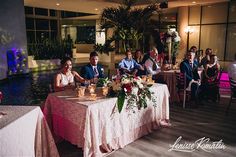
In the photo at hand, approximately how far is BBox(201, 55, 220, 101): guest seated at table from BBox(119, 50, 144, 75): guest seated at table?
1.73 meters

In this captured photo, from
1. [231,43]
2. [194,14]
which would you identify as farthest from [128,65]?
[194,14]

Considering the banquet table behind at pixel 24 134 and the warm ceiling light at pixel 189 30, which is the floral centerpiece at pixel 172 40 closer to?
the warm ceiling light at pixel 189 30

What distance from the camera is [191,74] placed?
5574 mm

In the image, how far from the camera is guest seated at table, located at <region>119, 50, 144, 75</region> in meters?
6.10

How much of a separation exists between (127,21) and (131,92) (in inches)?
154

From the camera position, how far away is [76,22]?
24219 mm

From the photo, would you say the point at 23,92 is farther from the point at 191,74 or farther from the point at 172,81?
the point at 191,74

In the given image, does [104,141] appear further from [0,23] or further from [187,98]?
[0,23]

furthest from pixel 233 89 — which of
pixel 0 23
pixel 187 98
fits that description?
pixel 0 23

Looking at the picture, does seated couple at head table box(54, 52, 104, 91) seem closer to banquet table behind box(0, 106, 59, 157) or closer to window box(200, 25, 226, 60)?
banquet table behind box(0, 106, 59, 157)

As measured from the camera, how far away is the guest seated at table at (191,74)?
215 inches

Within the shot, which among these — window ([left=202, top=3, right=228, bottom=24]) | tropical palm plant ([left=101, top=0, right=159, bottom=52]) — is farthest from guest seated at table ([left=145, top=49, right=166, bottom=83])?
window ([left=202, top=3, right=228, bottom=24])

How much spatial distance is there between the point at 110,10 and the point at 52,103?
14.3 ft

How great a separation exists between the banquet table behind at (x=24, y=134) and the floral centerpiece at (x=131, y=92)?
3.59 feet
